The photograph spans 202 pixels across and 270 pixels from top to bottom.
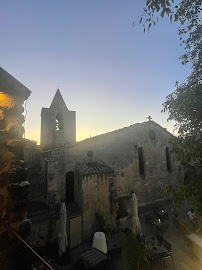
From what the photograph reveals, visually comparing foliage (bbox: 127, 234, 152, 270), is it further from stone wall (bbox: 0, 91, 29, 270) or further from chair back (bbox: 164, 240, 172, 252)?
stone wall (bbox: 0, 91, 29, 270)

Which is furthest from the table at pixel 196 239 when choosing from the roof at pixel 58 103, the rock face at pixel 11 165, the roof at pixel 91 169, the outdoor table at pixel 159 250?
the roof at pixel 58 103

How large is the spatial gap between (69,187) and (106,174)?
2.64 meters

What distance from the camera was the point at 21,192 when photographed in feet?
9.25

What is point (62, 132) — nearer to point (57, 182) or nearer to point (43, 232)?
point (57, 182)

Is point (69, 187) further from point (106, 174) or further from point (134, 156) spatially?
point (134, 156)

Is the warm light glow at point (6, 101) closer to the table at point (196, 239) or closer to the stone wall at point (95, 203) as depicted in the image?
the stone wall at point (95, 203)

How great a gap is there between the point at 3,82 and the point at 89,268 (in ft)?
19.6

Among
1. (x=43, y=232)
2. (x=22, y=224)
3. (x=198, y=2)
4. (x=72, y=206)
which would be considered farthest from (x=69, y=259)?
(x=198, y=2)

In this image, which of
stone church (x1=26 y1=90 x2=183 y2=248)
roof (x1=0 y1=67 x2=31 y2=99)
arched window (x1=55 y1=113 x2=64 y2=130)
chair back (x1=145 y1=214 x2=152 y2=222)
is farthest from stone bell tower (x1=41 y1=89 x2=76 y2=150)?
roof (x1=0 y1=67 x2=31 y2=99)

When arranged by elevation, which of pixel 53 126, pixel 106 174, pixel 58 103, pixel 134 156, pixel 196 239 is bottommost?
pixel 196 239

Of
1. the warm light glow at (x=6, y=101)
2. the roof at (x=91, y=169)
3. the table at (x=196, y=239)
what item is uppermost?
the warm light glow at (x=6, y=101)

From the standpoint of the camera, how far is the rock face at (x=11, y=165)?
2654 millimetres

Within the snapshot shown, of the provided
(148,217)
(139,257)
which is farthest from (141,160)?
(139,257)

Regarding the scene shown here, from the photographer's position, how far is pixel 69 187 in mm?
10758
